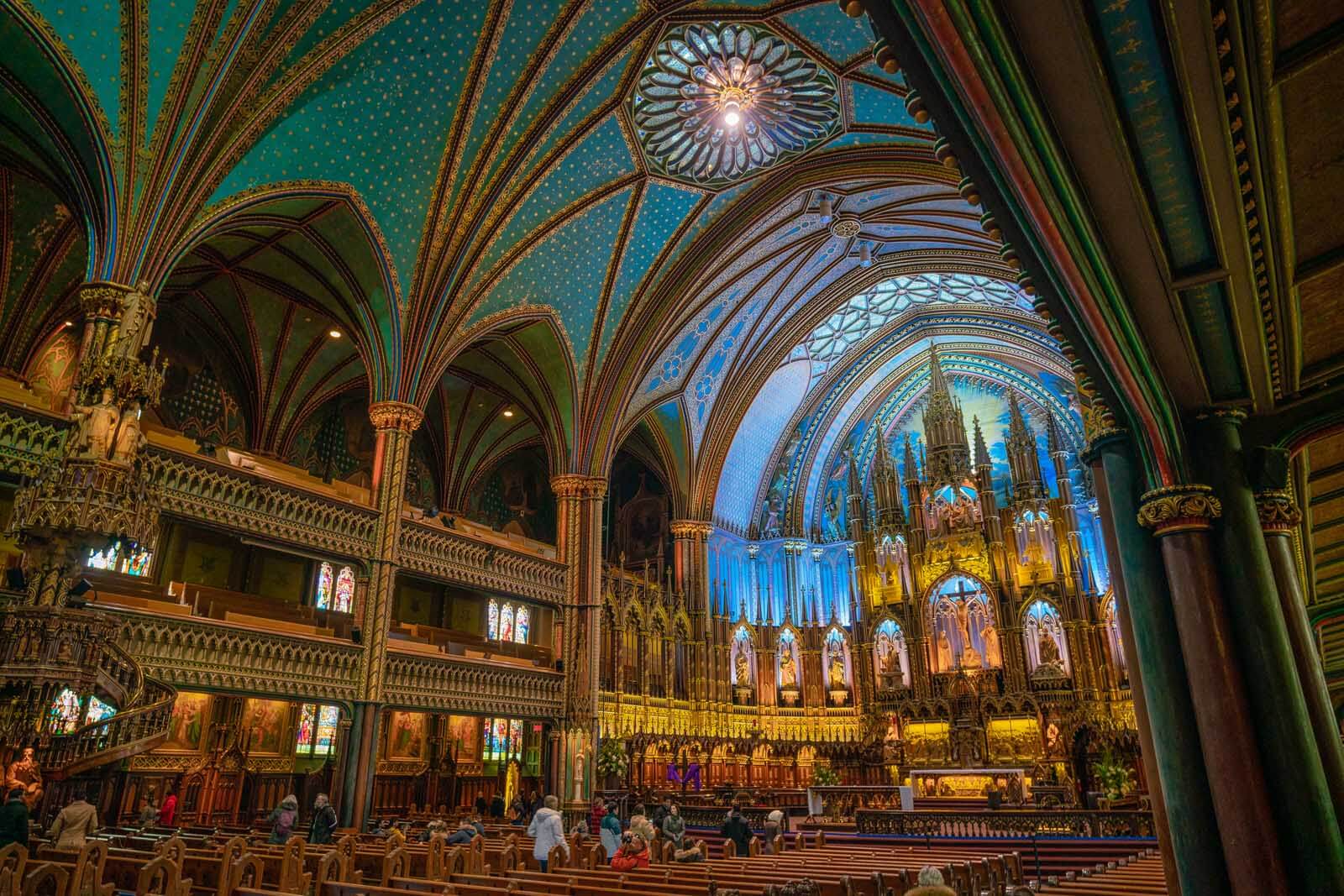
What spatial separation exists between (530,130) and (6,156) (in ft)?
31.7

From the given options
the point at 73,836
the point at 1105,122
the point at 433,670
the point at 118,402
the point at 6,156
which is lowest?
the point at 73,836

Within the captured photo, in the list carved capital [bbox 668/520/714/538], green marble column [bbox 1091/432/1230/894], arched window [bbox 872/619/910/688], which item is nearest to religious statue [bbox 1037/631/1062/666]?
arched window [bbox 872/619/910/688]

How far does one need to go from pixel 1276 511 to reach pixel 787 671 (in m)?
22.1

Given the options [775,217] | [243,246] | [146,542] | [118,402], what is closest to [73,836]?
[146,542]

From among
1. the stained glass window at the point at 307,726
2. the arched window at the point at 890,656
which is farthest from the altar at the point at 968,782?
the stained glass window at the point at 307,726

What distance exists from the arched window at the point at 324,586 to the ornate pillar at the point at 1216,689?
21134 mm

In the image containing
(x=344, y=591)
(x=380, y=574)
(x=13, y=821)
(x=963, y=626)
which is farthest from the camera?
(x=963, y=626)

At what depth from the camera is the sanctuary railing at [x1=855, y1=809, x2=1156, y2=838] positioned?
16.1 m

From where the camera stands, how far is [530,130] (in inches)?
711

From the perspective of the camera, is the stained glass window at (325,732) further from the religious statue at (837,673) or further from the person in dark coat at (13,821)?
the religious statue at (837,673)

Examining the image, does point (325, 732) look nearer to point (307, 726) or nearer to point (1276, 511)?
point (307, 726)

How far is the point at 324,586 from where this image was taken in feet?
76.6

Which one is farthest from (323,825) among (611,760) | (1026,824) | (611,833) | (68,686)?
(1026,824)

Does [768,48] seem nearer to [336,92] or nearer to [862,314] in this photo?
[336,92]
